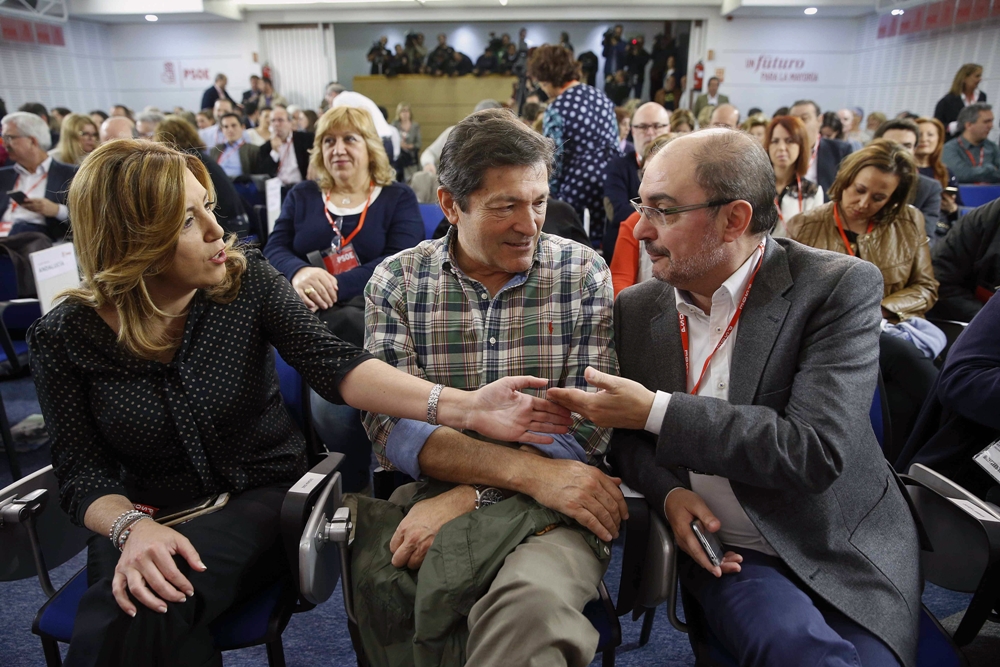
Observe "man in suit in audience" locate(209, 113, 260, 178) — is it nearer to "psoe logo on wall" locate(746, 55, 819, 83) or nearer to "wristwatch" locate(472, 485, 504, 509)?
"wristwatch" locate(472, 485, 504, 509)

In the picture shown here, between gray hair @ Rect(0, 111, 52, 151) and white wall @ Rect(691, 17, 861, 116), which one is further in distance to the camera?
white wall @ Rect(691, 17, 861, 116)

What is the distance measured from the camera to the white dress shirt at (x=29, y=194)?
14.1 ft

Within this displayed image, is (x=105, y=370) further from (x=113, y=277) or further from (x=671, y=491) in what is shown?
(x=671, y=491)

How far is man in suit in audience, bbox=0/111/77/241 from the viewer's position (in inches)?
168

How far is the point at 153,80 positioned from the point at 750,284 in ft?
51.2

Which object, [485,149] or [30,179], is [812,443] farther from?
[30,179]

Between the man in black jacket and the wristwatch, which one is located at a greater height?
the man in black jacket

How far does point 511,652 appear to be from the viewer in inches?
41.8

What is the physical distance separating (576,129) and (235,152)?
5.14 m

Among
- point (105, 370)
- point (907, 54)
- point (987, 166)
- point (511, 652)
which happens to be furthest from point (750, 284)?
point (907, 54)

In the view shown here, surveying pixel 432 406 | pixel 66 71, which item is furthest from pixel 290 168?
pixel 66 71

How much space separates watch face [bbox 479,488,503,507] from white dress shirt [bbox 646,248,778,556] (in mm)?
441

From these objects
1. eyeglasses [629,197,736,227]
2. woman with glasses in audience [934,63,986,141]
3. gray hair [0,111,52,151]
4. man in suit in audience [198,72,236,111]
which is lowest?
eyeglasses [629,197,736,227]

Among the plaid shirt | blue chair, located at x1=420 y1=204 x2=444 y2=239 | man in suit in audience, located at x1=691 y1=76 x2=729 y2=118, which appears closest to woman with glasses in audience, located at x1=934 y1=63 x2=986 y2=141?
man in suit in audience, located at x1=691 y1=76 x2=729 y2=118
